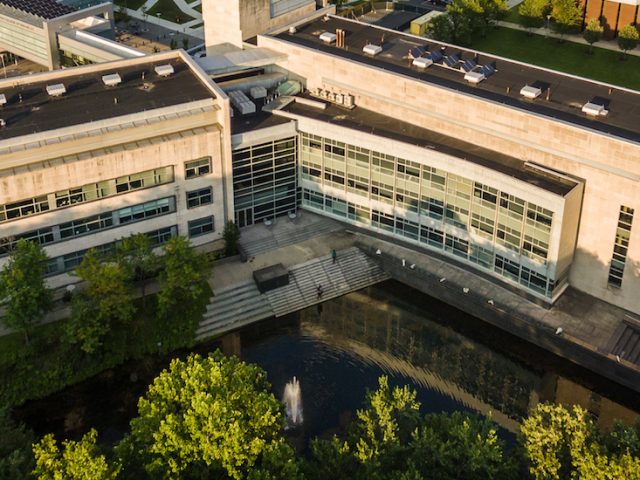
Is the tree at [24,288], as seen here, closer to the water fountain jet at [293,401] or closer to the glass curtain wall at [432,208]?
the water fountain jet at [293,401]

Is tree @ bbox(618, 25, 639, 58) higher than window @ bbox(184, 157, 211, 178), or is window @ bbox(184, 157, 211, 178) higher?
tree @ bbox(618, 25, 639, 58)

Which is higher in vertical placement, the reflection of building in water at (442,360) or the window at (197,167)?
the window at (197,167)

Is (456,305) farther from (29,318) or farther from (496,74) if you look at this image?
(29,318)

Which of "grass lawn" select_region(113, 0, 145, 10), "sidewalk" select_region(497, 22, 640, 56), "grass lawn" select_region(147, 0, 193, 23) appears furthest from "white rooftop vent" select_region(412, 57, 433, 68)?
"grass lawn" select_region(113, 0, 145, 10)

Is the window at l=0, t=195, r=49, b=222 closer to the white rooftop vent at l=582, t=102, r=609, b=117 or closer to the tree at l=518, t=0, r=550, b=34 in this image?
the white rooftop vent at l=582, t=102, r=609, b=117

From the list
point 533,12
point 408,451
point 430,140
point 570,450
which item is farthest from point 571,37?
point 408,451

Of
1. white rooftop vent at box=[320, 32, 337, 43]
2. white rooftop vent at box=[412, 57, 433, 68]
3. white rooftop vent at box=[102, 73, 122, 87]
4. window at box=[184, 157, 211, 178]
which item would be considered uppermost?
white rooftop vent at box=[320, 32, 337, 43]

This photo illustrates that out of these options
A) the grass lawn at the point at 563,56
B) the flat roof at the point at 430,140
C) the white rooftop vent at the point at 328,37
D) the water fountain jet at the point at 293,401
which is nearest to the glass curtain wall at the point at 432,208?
the flat roof at the point at 430,140
